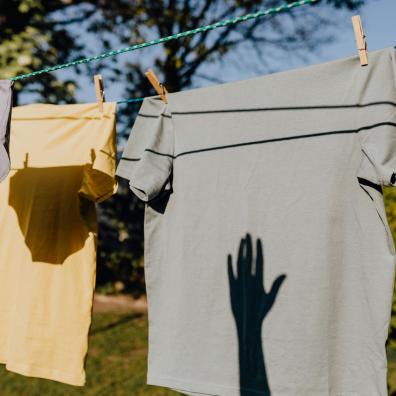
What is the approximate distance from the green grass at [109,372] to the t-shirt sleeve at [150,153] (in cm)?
242

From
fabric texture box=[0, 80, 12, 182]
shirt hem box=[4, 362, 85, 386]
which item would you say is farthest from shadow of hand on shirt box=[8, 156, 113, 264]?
shirt hem box=[4, 362, 85, 386]

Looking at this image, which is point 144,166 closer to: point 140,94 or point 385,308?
point 385,308

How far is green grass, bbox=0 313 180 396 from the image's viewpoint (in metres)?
4.17

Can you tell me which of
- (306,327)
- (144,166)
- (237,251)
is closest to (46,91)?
(144,166)

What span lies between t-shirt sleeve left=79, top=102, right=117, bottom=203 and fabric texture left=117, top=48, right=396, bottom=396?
5.0 inches

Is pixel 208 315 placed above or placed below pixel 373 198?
below

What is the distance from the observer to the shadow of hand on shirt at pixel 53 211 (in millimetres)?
2613

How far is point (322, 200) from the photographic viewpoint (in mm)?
2002

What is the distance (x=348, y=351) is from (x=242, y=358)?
1.42ft

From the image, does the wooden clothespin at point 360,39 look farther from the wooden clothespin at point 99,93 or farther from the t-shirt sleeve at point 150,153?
the wooden clothespin at point 99,93

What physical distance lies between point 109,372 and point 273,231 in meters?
3.20

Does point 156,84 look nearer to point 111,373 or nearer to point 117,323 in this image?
point 111,373

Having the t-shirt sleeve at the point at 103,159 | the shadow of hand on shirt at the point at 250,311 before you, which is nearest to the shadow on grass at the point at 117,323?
the t-shirt sleeve at the point at 103,159

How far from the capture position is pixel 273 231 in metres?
2.07
